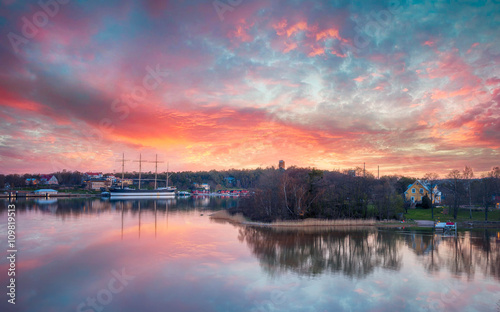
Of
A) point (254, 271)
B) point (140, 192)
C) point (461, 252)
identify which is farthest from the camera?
point (140, 192)

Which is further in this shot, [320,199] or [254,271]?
[320,199]

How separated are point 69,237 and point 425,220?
45.8m

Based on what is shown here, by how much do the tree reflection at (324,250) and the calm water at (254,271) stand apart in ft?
0.30

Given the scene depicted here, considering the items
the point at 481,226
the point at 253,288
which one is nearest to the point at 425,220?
the point at 481,226

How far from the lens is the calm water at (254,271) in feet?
48.6

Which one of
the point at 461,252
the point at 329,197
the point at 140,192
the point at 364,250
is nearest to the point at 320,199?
the point at 329,197

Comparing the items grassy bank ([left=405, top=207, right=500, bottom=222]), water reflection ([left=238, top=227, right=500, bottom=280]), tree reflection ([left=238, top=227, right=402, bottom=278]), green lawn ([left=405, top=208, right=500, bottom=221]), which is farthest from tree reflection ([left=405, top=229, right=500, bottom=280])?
green lawn ([left=405, top=208, right=500, bottom=221])

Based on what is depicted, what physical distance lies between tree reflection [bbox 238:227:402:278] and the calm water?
0.09 m

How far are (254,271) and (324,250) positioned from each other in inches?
355

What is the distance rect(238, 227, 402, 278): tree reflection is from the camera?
840 inches

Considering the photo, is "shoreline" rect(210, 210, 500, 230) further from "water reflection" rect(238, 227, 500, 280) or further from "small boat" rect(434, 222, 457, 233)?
"water reflection" rect(238, 227, 500, 280)

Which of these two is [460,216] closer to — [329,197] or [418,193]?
[418,193]

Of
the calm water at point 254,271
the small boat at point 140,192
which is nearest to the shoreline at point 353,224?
the calm water at point 254,271

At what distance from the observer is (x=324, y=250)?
26.7m
